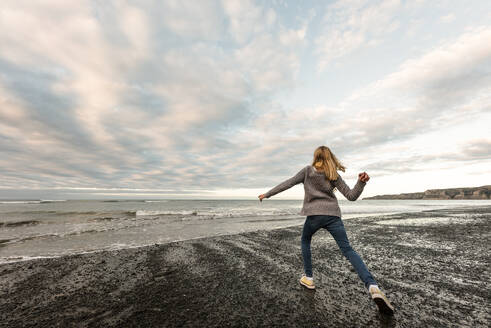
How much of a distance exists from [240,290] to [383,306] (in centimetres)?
260

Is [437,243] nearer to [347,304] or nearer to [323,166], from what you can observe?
[347,304]

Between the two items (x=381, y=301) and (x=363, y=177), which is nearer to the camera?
(x=381, y=301)

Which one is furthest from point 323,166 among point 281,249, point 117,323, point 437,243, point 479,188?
point 479,188

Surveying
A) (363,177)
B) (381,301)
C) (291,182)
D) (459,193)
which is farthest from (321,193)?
(459,193)

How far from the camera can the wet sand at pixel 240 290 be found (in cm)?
332

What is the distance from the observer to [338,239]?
3.88 metres

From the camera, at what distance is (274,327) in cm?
303

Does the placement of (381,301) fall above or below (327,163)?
below

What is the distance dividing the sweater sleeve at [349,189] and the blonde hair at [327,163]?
170 mm

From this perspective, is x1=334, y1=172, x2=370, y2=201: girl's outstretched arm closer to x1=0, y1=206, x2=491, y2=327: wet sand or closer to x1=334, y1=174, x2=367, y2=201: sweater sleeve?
x1=334, y1=174, x2=367, y2=201: sweater sleeve

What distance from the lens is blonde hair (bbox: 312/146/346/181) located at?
4.00m

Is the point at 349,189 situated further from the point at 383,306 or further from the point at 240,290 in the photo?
the point at 240,290

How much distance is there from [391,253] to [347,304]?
533 centimetres

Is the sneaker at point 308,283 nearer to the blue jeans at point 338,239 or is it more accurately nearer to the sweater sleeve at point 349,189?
the blue jeans at point 338,239
